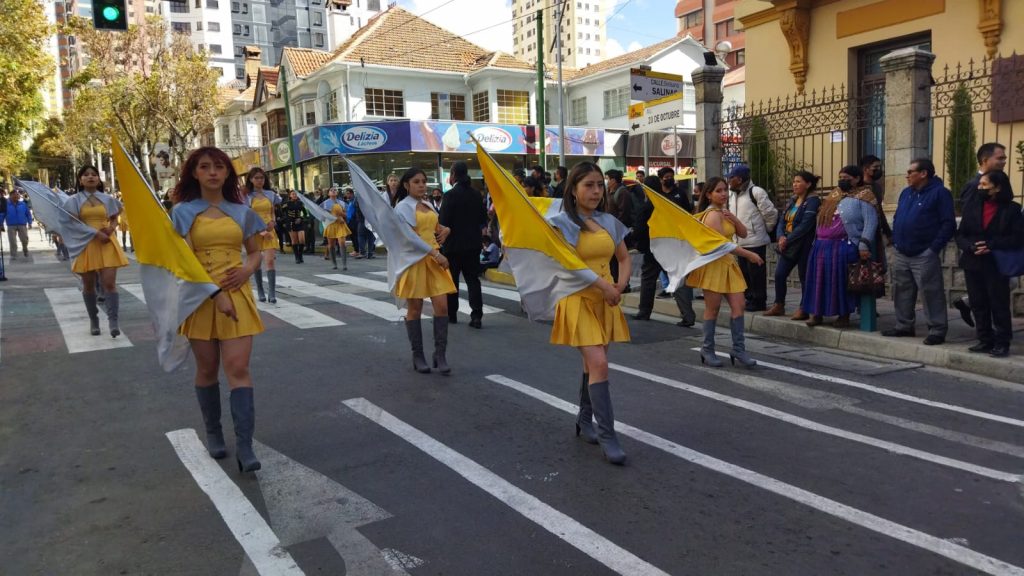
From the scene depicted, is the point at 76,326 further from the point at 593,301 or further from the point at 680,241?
the point at 593,301

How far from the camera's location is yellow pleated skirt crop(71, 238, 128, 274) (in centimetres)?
863

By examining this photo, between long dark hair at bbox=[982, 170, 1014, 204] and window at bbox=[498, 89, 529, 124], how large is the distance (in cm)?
2967

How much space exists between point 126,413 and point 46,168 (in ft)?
265

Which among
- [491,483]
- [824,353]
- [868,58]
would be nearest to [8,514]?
[491,483]

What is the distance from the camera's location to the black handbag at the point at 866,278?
789cm

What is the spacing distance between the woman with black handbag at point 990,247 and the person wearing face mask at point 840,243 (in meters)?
1.05

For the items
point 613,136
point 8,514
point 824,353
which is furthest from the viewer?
point 613,136

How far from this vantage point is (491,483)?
4250mm

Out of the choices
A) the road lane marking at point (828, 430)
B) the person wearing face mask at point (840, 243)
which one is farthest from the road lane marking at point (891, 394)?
the person wearing face mask at point (840, 243)

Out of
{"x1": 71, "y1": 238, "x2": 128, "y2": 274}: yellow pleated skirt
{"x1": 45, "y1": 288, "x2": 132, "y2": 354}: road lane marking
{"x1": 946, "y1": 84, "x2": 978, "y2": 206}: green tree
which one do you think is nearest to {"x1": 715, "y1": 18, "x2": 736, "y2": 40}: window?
{"x1": 946, "y1": 84, "x2": 978, "y2": 206}: green tree

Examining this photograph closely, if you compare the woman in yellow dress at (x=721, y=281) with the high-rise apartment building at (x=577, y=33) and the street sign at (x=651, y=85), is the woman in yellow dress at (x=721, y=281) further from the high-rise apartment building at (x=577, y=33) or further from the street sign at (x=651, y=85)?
the high-rise apartment building at (x=577, y=33)

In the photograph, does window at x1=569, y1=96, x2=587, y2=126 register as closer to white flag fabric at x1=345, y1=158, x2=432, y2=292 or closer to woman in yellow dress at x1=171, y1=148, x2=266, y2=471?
white flag fabric at x1=345, y1=158, x2=432, y2=292

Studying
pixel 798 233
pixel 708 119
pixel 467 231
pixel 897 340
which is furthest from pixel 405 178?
pixel 708 119

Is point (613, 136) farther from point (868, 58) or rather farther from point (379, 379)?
point (379, 379)
